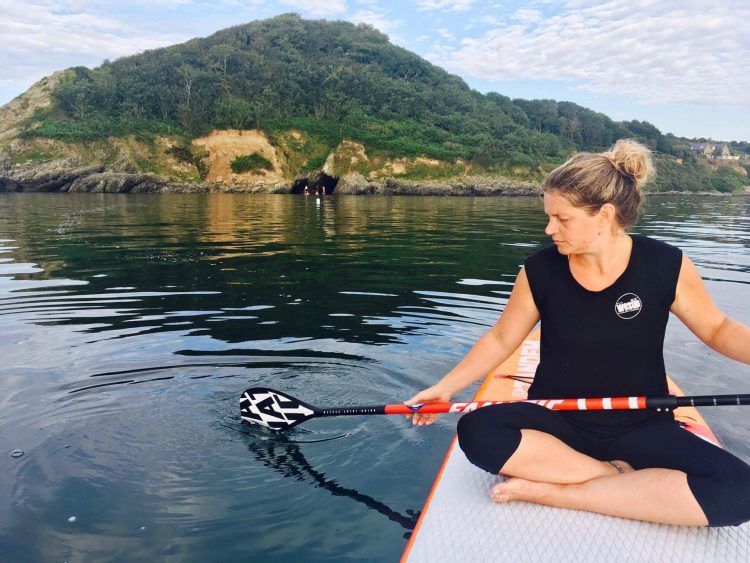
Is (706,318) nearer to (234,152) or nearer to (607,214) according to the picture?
(607,214)

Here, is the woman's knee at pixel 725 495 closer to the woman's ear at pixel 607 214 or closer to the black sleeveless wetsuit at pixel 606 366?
the black sleeveless wetsuit at pixel 606 366

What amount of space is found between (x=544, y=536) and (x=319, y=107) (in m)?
99.1

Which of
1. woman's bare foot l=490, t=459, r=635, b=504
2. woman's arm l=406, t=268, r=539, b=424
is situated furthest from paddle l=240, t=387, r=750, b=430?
woman's bare foot l=490, t=459, r=635, b=504

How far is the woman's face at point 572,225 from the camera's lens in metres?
3.28

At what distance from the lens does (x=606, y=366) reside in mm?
3402

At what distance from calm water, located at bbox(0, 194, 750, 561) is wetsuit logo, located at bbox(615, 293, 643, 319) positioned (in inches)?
74.7

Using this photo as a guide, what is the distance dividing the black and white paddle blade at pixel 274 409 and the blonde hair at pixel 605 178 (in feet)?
9.23

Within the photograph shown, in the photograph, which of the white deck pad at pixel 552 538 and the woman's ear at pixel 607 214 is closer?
the white deck pad at pixel 552 538

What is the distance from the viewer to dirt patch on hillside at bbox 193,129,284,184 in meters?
76.8

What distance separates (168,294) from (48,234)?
12.7 metres

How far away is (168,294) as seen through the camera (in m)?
10.7

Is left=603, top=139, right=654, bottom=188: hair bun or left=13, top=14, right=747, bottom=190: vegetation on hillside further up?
left=13, top=14, right=747, bottom=190: vegetation on hillside

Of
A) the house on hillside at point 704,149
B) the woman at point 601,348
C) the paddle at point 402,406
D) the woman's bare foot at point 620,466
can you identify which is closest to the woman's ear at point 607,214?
the woman at point 601,348

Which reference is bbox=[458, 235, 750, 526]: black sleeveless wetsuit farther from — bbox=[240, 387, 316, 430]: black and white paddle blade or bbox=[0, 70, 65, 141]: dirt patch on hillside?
bbox=[0, 70, 65, 141]: dirt patch on hillside
